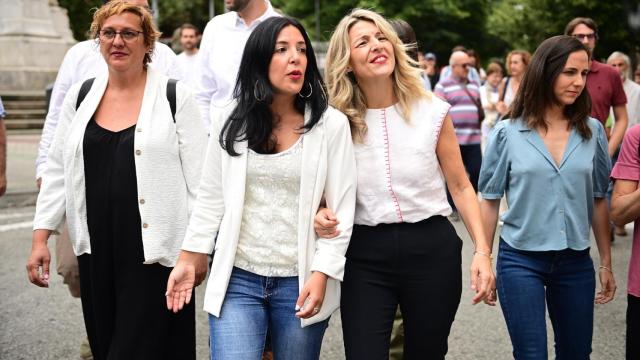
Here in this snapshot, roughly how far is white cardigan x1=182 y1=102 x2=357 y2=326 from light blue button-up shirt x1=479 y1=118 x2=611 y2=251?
989 mm

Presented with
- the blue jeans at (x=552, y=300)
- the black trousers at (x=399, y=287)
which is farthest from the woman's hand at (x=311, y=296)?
the blue jeans at (x=552, y=300)

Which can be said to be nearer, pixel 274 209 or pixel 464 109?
pixel 274 209

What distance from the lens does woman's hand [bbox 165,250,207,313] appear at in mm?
3162

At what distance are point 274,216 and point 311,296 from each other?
34cm

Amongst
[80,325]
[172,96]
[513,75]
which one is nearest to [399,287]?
[172,96]

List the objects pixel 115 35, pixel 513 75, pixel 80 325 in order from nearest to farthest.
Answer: pixel 115 35
pixel 80 325
pixel 513 75

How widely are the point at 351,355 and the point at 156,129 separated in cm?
132

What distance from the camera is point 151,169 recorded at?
11.6ft

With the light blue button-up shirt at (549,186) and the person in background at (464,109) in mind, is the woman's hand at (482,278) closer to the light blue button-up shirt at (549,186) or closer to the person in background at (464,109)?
the light blue button-up shirt at (549,186)

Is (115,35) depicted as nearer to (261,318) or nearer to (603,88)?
(261,318)

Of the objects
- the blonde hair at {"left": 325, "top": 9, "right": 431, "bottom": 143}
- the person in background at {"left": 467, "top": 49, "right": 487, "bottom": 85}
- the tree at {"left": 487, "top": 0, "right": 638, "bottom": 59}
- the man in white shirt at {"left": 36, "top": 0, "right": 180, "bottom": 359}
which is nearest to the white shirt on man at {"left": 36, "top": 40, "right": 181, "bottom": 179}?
the man in white shirt at {"left": 36, "top": 0, "right": 180, "bottom": 359}

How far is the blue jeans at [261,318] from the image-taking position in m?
3.01

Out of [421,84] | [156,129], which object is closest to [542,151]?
[421,84]

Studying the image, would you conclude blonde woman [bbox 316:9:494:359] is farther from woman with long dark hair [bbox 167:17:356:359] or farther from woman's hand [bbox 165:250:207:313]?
woman's hand [bbox 165:250:207:313]
